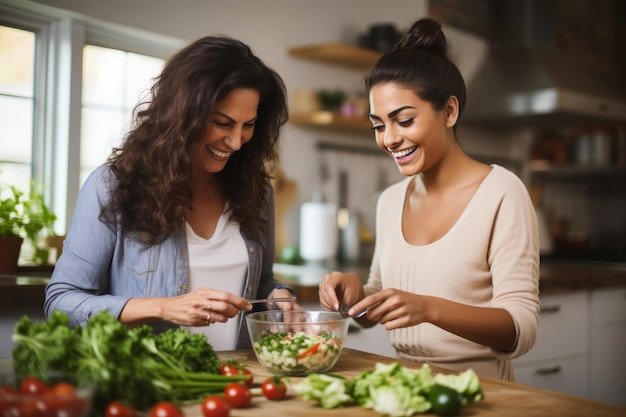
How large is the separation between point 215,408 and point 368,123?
2691mm

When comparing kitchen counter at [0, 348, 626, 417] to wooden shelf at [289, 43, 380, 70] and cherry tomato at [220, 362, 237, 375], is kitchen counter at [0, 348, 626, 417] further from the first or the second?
wooden shelf at [289, 43, 380, 70]

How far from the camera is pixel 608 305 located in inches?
138

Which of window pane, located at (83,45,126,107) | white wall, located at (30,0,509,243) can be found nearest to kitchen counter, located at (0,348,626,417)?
window pane, located at (83,45,126,107)

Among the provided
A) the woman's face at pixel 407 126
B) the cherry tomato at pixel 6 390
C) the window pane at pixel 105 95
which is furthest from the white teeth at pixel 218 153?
the window pane at pixel 105 95

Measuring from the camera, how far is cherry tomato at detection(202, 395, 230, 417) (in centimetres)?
106

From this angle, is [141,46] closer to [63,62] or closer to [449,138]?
[63,62]

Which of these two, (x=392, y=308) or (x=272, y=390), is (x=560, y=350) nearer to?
(x=392, y=308)

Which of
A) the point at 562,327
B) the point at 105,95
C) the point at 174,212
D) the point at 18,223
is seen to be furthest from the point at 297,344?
the point at 562,327

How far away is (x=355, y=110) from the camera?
11.8 ft

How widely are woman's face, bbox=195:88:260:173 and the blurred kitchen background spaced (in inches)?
31.2

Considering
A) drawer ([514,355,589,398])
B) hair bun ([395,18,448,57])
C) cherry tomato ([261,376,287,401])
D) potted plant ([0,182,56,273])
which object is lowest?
drawer ([514,355,589,398])

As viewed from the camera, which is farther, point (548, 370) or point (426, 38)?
point (548, 370)

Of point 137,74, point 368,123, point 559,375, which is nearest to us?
point 137,74

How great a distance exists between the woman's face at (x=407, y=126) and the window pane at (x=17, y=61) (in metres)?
1.61
